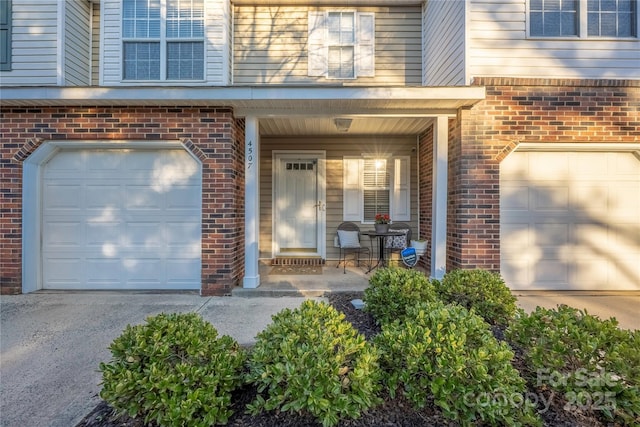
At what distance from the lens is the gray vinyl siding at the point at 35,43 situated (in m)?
5.12

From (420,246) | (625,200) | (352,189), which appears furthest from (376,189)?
(625,200)

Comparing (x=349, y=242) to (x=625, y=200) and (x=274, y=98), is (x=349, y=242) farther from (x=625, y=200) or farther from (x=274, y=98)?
(x=625, y=200)

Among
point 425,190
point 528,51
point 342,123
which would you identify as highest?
point 528,51

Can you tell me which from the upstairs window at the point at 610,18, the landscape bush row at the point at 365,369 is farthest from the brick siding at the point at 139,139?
the upstairs window at the point at 610,18

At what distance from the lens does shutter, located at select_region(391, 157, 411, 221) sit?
21.0ft

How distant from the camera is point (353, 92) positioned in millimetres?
4168

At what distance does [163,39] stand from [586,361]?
253 inches

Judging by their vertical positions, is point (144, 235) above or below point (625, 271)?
above

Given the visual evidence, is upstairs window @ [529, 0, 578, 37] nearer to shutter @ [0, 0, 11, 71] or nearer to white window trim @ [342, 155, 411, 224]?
white window trim @ [342, 155, 411, 224]

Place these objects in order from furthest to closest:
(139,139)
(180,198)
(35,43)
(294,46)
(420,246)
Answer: (294,46), (420,246), (35,43), (180,198), (139,139)

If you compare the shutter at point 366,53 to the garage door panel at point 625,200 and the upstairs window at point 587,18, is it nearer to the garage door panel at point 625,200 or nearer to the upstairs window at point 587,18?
the upstairs window at point 587,18

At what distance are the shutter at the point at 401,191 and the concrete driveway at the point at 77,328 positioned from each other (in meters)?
2.49

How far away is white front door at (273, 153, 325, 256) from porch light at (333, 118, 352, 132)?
1142 millimetres

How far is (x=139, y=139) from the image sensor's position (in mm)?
4504
